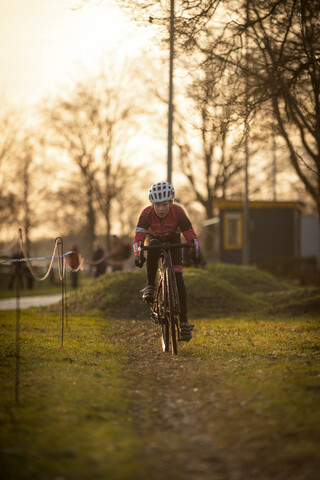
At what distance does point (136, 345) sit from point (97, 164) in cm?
3629

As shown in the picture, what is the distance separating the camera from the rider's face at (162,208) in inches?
327

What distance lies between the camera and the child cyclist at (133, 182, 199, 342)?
26.9ft

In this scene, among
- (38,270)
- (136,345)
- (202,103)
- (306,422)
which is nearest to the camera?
(306,422)

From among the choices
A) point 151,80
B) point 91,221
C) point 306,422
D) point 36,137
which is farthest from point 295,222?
point 306,422

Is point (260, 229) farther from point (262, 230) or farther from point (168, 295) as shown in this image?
point (168, 295)

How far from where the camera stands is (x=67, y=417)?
4.95m

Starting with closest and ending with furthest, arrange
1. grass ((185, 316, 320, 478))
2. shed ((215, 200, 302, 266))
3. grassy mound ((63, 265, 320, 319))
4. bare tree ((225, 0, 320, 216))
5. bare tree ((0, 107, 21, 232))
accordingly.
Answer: grass ((185, 316, 320, 478)) < bare tree ((225, 0, 320, 216)) < grassy mound ((63, 265, 320, 319)) < shed ((215, 200, 302, 266)) < bare tree ((0, 107, 21, 232))

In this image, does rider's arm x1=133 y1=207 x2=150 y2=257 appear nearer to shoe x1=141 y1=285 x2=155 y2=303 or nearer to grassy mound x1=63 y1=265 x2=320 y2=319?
shoe x1=141 y1=285 x2=155 y2=303

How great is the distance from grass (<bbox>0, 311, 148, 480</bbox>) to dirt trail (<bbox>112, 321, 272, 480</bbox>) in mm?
150

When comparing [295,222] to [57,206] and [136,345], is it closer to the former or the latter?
[57,206]

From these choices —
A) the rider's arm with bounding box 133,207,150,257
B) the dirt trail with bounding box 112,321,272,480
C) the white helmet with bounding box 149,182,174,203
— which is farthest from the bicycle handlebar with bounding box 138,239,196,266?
the dirt trail with bounding box 112,321,272,480

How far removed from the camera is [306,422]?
463cm

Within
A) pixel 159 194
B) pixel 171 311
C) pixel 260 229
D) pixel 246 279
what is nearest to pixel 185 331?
pixel 171 311

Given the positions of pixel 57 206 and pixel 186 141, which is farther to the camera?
pixel 57 206
